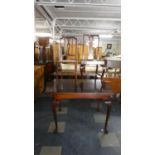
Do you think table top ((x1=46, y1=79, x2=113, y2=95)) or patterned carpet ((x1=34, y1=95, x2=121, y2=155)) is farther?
table top ((x1=46, y1=79, x2=113, y2=95))

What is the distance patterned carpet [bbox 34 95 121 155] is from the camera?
9.50 feet

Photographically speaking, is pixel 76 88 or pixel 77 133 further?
pixel 76 88

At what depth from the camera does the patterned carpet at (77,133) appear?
9.50 ft

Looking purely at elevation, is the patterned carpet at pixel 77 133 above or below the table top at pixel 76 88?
below

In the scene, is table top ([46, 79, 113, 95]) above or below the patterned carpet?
above

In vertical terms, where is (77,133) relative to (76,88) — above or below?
below

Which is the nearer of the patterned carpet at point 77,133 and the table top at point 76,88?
the patterned carpet at point 77,133

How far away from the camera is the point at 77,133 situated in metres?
3.45
